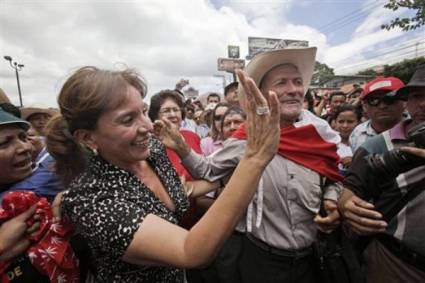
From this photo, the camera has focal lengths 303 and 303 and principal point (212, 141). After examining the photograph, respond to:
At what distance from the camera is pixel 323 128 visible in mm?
2082

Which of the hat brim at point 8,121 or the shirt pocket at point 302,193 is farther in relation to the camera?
the shirt pocket at point 302,193

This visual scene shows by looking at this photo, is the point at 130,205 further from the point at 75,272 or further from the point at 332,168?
the point at 332,168

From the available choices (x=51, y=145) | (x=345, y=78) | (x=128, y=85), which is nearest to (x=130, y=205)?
(x=128, y=85)

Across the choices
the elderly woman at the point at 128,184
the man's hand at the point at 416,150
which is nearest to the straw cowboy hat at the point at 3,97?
the elderly woman at the point at 128,184

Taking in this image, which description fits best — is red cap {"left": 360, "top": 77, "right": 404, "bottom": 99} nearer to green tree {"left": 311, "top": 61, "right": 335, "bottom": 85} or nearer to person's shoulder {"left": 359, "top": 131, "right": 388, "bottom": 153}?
person's shoulder {"left": 359, "top": 131, "right": 388, "bottom": 153}

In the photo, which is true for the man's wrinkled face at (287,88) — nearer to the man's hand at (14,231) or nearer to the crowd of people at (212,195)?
the crowd of people at (212,195)

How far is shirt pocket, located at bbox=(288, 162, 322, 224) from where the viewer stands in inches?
74.3

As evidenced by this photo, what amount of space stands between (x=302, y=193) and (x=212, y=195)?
84cm

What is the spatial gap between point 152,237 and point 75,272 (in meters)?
0.76

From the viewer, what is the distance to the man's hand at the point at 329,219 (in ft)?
5.96

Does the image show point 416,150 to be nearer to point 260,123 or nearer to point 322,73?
point 260,123

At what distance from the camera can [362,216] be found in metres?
1.64

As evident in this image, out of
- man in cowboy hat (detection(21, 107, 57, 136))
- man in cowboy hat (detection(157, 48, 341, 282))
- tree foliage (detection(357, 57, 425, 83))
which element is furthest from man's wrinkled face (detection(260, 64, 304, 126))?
tree foliage (detection(357, 57, 425, 83))

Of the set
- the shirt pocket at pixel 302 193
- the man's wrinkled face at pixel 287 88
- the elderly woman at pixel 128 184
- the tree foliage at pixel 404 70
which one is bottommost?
the shirt pocket at pixel 302 193
